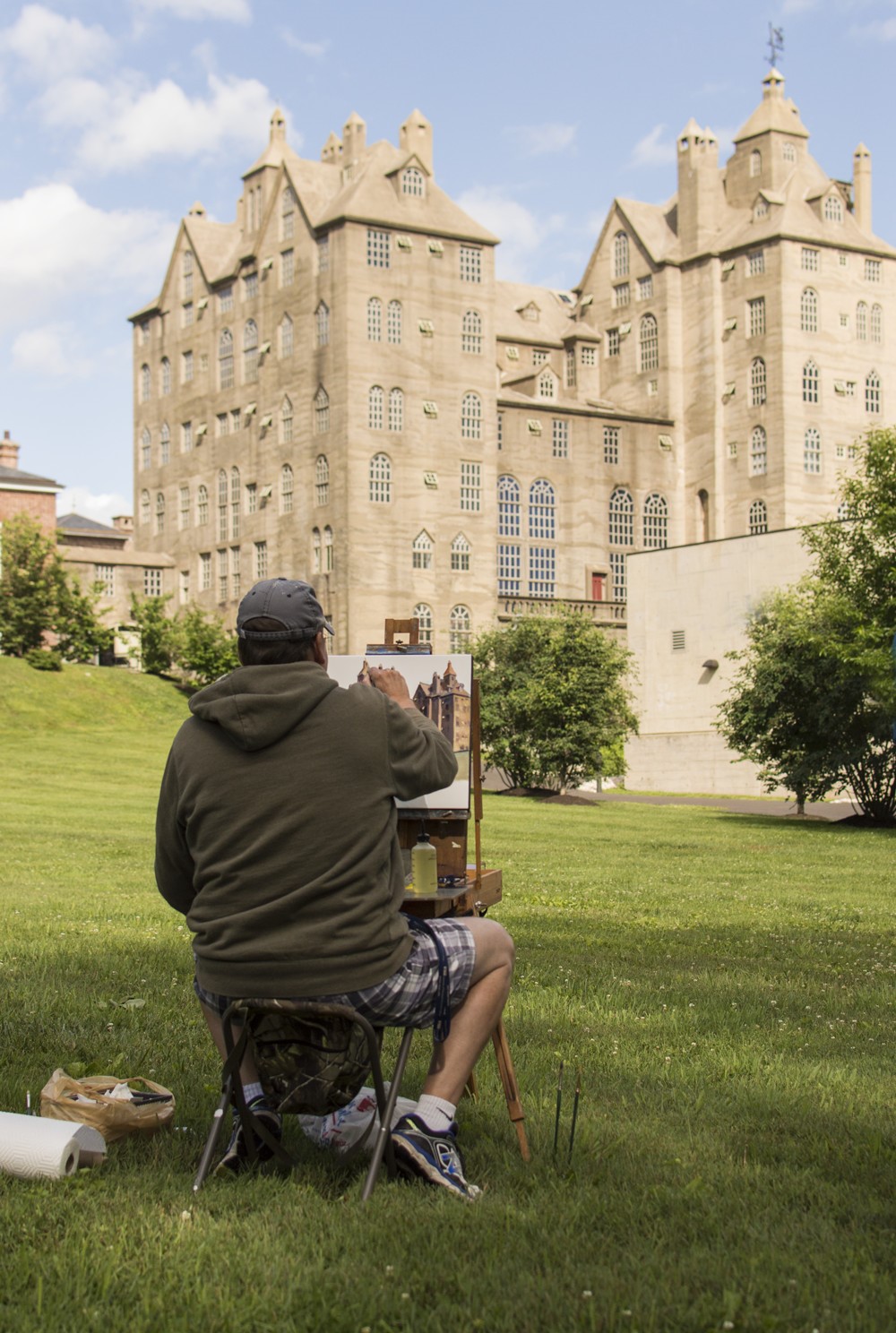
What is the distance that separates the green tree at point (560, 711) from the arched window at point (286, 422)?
155 feet

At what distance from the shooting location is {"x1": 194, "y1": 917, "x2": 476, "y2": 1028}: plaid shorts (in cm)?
563

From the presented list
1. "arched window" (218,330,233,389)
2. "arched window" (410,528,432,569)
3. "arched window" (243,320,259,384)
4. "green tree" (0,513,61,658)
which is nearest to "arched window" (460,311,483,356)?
"arched window" (410,528,432,569)

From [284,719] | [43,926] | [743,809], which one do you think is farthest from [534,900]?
[743,809]

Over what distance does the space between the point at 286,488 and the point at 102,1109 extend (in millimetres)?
98318

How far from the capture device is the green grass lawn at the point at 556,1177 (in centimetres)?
458

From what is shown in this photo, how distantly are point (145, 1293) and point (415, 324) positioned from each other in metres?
98.9

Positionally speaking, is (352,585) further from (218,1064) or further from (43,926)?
(218,1064)

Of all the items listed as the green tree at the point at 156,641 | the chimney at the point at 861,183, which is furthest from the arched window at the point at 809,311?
the green tree at the point at 156,641

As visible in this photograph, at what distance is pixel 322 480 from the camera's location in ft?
327

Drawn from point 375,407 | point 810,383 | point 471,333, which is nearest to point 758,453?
point 810,383

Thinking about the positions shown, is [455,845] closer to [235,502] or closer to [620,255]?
[235,502]

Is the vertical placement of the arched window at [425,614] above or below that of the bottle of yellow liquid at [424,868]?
above

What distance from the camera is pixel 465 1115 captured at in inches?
270

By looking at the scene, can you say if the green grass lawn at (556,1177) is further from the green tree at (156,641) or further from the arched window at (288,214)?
the arched window at (288,214)
